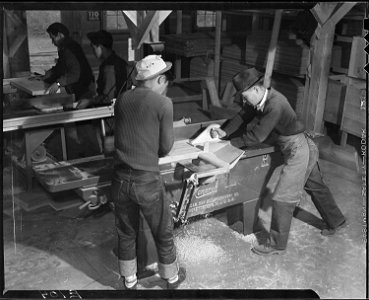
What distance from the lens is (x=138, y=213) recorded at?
3.73 m

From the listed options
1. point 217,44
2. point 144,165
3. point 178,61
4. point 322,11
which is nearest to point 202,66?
point 217,44

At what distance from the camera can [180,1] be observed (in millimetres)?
3084

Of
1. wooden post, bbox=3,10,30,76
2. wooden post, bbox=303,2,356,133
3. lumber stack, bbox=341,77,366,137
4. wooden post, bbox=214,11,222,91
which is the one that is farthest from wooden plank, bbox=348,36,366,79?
wooden post, bbox=3,10,30,76

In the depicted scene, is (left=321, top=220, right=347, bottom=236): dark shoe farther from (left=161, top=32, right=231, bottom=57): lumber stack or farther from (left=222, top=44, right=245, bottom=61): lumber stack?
(left=161, top=32, right=231, bottom=57): lumber stack

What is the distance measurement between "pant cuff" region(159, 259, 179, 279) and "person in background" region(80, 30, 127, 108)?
146cm

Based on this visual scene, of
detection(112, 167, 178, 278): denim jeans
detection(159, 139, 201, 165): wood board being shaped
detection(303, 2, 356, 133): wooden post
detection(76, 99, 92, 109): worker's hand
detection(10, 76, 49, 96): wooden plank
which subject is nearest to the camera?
detection(112, 167, 178, 278): denim jeans

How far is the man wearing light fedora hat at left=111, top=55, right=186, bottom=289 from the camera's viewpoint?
3486mm

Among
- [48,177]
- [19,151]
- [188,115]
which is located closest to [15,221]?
[48,177]

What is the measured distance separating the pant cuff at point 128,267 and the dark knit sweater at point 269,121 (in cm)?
139

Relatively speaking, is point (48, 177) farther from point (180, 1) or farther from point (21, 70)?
point (180, 1)

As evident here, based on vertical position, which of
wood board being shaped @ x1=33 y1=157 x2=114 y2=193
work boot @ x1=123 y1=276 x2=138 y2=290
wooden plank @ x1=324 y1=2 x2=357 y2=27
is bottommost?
work boot @ x1=123 y1=276 x2=138 y2=290

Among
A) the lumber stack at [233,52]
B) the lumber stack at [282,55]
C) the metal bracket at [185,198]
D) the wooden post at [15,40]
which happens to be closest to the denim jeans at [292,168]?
the lumber stack at [282,55]

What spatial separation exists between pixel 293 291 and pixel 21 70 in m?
3.12

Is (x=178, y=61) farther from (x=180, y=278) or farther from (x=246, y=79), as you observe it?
(x=180, y=278)
